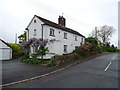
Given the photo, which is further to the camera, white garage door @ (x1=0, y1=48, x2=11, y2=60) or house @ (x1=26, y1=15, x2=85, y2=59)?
white garage door @ (x1=0, y1=48, x2=11, y2=60)

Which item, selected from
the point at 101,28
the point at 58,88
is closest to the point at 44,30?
the point at 58,88

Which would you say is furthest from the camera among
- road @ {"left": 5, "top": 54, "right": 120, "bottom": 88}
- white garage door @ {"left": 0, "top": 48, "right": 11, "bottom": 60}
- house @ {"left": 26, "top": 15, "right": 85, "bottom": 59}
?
white garage door @ {"left": 0, "top": 48, "right": 11, "bottom": 60}

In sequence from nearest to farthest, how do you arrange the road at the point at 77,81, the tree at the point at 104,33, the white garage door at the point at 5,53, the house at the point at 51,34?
the road at the point at 77,81 → the house at the point at 51,34 → the white garage door at the point at 5,53 → the tree at the point at 104,33

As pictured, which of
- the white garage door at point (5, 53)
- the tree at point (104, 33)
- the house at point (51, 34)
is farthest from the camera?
the tree at point (104, 33)

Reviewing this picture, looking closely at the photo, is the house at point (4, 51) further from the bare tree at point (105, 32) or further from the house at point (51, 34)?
the bare tree at point (105, 32)

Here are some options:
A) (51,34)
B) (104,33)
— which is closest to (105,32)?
(104,33)

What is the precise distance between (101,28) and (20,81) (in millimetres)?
57246

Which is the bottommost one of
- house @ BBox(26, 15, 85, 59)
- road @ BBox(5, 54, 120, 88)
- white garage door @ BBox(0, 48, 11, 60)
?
road @ BBox(5, 54, 120, 88)

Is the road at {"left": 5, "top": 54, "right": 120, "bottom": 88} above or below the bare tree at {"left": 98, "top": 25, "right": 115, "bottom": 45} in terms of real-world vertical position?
below

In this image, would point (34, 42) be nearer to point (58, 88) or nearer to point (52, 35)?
point (52, 35)

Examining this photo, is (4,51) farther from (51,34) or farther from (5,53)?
(51,34)

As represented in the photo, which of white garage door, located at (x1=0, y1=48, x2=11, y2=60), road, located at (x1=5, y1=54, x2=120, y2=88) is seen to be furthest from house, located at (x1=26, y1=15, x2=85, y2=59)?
road, located at (x1=5, y1=54, x2=120, y2=88)

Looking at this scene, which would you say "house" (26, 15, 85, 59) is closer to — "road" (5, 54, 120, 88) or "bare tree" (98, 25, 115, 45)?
"road" (5, 54, 120, 88)

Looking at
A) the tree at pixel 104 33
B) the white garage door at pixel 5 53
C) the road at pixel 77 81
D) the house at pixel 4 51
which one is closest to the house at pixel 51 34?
the house at pixel 4 51
